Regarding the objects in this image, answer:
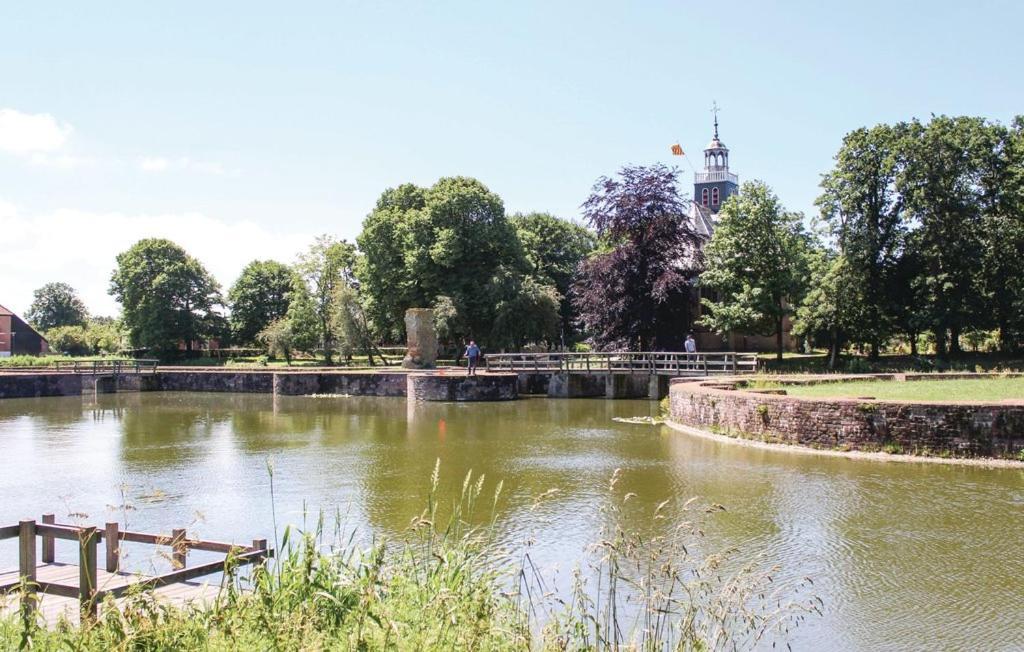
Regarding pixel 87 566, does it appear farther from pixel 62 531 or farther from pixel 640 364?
pixel 640 364

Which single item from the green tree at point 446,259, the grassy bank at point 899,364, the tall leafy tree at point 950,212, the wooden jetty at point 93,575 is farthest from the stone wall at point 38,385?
the wooden jetty at point 93,575

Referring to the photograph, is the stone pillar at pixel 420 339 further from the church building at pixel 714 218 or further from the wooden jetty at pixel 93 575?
the wooden jetty at pixel 93 575

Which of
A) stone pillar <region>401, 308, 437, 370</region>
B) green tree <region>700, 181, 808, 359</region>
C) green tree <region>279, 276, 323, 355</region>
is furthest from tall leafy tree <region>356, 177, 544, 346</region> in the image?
green tree <region>700, 181, 808, 359</region>

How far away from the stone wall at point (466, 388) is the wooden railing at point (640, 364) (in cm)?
255

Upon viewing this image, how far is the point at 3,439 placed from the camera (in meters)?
23.7

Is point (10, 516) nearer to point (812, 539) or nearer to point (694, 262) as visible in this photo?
point (812, 539)

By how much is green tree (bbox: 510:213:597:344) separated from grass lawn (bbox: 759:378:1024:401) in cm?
3355

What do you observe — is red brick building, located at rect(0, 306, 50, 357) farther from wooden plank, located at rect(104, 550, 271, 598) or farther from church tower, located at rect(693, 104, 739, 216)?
wooden plank, located at rect(104, 550, 271, 598)

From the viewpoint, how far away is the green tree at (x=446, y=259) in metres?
48.4

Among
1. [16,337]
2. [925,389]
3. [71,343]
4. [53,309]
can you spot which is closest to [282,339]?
[71,343]

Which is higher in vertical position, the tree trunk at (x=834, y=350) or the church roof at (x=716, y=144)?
Answer: the church roof at (x=716, y=144)

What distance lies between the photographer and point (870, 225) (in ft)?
121

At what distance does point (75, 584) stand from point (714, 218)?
2406 inches

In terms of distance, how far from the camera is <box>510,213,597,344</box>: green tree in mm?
59156
